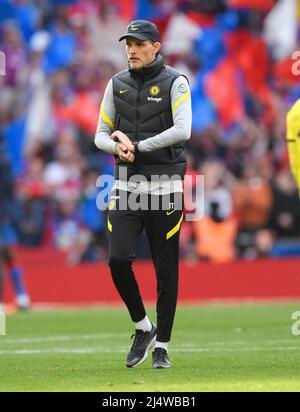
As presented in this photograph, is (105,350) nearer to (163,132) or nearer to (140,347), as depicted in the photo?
(140,347)

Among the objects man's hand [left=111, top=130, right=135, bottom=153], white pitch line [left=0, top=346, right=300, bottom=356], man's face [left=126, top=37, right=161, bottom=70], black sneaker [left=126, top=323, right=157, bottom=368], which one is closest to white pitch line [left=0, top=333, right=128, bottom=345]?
white pitch line [left=0, top=346, right=300, bottom=356]

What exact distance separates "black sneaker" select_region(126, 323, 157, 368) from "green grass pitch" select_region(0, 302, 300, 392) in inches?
2.8

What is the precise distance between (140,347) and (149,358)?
2.24ft

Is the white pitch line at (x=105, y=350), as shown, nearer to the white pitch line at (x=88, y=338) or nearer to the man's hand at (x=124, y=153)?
the white pitch line at (x=88, y=338)

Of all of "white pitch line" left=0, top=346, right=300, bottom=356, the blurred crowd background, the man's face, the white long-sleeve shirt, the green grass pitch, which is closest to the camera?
the green grass pitch

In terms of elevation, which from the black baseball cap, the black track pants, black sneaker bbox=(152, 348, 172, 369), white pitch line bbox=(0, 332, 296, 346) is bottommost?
black sneaker bbox=(152, 348, 172, 369)

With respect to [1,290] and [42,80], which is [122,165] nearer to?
[1,290]

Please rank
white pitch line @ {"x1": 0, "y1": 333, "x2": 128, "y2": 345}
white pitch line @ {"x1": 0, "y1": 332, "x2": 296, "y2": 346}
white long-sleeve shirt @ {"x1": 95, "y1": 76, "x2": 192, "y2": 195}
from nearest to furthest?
white long-sleeve shirt @ {"x1": 95, "y1": 76, "x2": 192, "y2": 195}, white pitch line @ {"x1": 0, "y1": 332, "x2": 296, "y2": 346}, white pitch line @ {"x1": 0, "y1": 333, "x2": 128, "y2": 345}

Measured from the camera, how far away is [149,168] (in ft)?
32.0

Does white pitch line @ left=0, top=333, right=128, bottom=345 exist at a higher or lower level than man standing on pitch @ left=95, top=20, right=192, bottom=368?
lower

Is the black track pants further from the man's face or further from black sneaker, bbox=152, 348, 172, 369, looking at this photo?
the man's face

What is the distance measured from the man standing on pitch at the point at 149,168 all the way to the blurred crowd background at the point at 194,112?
9.52m

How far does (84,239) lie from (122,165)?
33.4 ft

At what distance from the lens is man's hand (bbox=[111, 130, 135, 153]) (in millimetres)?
9586
